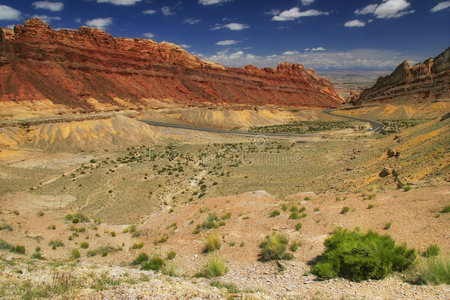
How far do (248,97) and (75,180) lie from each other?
82.0 meters

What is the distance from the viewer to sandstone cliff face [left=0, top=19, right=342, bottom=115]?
2421 inches

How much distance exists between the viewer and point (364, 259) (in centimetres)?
664

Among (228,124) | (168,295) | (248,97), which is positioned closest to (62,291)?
(168,295)

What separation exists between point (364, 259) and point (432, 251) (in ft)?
6.79

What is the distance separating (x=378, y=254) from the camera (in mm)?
6770

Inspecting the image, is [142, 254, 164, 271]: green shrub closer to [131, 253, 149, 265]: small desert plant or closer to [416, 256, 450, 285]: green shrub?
[131, 253, 149, 265]: small desert plant

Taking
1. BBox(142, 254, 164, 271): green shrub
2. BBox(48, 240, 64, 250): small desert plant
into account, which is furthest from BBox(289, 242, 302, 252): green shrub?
BBox(48, 240, 64, 250): small desert plant

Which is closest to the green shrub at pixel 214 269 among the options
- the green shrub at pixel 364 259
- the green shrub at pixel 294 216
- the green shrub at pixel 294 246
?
the green shrub at pixel 294 246

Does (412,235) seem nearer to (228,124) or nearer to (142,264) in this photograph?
(142,264)

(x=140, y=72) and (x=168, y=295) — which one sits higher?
(x=140, y=72)

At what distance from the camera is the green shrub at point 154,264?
30.1 ft

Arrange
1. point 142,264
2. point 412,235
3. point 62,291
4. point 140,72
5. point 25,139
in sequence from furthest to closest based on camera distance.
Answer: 1. point 140,72
2. point 25,139
3. point 142,264
4. point 412,235
5. point 62,291

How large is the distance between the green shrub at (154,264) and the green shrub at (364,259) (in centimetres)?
509

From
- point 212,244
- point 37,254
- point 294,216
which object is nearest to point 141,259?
point 212,244
